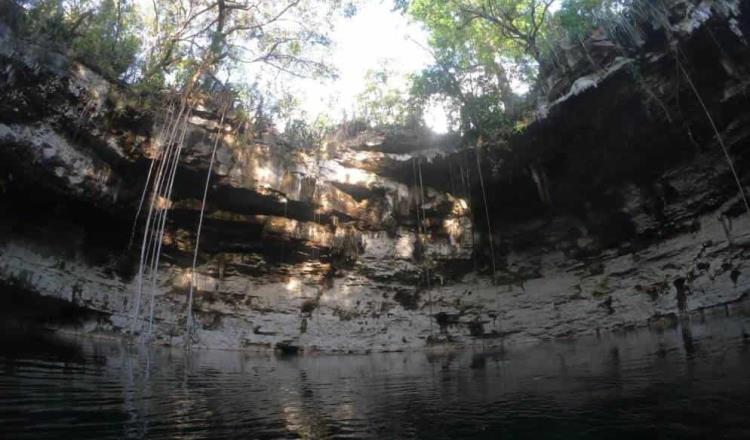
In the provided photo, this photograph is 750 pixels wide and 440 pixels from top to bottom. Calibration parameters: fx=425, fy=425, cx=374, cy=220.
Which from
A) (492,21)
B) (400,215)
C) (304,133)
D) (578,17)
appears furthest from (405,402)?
(492,21)

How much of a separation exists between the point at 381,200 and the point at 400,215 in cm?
75

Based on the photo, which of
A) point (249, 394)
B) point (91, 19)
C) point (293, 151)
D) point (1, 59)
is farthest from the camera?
point (293, 151)

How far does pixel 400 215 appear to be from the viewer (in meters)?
13.0

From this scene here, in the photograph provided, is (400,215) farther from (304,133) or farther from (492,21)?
(492,21)

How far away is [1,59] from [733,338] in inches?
534

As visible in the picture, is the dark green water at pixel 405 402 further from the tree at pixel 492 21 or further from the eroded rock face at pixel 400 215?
the tree at pixel 492 21

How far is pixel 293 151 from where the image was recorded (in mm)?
12188

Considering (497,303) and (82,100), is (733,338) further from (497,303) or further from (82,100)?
(82,100)

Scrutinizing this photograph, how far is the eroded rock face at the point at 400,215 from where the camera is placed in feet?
30.6

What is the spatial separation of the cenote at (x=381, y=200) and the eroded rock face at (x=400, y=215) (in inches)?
2.2

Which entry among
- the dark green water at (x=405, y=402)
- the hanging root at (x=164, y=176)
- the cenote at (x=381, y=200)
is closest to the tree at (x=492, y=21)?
the cenote at (x=381, y=200)

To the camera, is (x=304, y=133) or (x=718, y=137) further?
(x=304, y=133)

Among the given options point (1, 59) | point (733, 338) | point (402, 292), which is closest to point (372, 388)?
point (733, 338)

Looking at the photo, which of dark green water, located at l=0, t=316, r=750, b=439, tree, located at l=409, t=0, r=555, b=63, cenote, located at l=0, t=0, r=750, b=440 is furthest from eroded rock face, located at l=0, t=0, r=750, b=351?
dark green water, located at l=0, t=316, r=750, b=439
